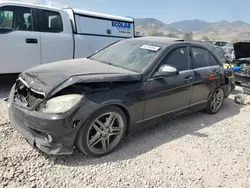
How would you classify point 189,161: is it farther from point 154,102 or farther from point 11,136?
point 11,136

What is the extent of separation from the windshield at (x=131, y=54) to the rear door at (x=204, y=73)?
100cm

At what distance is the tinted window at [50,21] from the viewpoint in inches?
207

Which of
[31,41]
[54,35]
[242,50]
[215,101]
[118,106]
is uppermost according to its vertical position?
[54,35]

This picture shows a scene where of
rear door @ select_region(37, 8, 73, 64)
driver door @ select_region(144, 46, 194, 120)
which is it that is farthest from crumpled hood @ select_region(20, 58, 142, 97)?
rear door @ select_region(37, 8, 73, 64)

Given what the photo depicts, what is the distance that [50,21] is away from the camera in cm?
542

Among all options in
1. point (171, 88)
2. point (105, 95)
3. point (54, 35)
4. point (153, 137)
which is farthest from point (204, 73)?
point (54, 35)

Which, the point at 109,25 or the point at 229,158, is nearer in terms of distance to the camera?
the point at 229,158

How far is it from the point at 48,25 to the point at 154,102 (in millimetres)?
3428

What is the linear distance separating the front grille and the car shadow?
715 mm

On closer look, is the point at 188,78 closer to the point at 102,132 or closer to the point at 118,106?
the point at 118,106

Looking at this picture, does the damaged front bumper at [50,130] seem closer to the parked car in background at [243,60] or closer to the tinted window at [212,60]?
the tinted window at [212,60]

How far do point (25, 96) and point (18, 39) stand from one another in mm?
2333

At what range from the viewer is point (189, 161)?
10.4 feet

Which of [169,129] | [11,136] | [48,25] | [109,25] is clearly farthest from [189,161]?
[109,25]
